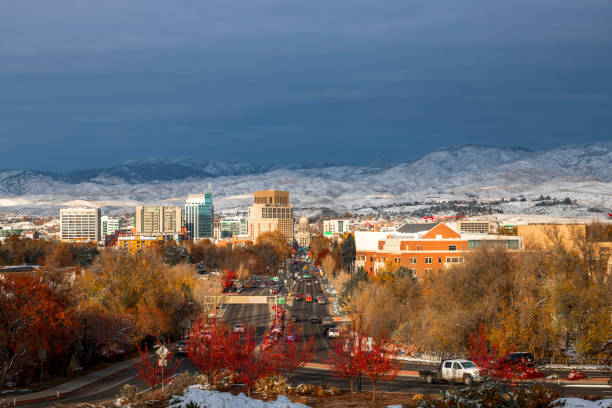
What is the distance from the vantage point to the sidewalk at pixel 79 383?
169 feet

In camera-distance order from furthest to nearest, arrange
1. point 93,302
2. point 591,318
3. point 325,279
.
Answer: point 325,279, point 93,302, point 591,318

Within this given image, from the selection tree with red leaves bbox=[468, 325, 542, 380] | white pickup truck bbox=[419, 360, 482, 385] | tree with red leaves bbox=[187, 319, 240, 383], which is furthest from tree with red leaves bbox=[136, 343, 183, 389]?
tree with red leaves bbox=[468, 325, 542, 380]

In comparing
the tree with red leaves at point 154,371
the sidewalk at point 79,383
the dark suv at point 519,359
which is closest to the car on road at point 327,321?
the sidewalk at point 79,383

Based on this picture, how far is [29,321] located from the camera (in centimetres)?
5512

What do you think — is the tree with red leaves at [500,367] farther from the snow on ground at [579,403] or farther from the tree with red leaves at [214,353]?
the tree with red leaves at [214,353]

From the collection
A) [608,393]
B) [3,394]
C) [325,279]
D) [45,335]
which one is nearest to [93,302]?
[45,335]

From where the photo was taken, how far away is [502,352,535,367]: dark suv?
5181cm

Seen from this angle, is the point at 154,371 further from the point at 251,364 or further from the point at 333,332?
the point at 333,332

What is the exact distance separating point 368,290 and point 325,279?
105m

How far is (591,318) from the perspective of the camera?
6506 centimetres

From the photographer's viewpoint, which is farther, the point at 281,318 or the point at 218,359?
the point at 281,318

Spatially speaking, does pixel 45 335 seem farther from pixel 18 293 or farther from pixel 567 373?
pixel 567 373

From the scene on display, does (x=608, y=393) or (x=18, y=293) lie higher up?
(x=18, y=293)

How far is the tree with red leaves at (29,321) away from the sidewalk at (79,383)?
2386 mm
